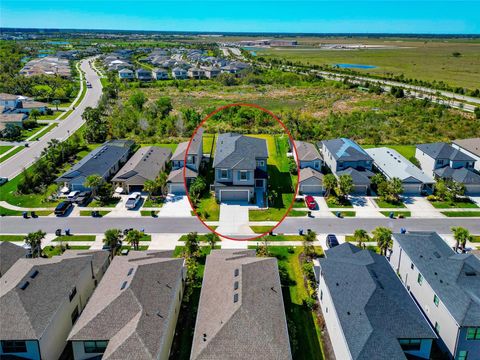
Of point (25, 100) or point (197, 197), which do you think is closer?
point (197, 197)

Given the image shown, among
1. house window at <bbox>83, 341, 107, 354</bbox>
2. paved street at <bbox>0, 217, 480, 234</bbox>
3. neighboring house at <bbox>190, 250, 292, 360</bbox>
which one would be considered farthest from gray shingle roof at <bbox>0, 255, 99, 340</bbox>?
paved street at <bbox>0, 217, 480, 234</bbox>

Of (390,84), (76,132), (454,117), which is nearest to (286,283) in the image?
(76,132)

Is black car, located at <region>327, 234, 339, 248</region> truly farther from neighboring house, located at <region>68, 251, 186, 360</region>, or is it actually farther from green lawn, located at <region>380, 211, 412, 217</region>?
neighboring house, located at <region>68, 251, 186, 360</region>

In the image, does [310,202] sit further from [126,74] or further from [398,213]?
[126,74]

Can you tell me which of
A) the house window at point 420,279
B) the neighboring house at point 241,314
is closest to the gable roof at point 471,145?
the house window at point 420,279

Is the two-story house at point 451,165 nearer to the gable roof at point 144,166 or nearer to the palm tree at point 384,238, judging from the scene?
the palm tree at point 384,238

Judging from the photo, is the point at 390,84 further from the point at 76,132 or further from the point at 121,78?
the point at 76,132

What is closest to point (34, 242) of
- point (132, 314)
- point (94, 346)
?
point (94, 346)
